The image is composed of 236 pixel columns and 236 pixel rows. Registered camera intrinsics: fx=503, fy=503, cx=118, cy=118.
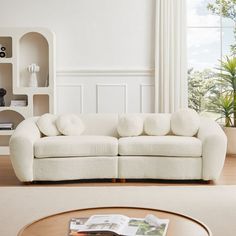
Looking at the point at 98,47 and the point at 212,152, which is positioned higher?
the point at 98,47

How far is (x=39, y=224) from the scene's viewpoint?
2.58 metres

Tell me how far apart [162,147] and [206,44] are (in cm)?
279

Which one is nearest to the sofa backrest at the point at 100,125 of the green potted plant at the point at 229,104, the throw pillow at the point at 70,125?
the throw pillow at the point at 70,125

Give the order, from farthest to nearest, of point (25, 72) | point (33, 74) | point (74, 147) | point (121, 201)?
point (25, 72) → point (33, 74) → point (74, 147) → point (121, 201)

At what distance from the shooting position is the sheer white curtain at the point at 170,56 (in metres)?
6.82

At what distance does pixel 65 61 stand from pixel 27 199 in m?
2.97

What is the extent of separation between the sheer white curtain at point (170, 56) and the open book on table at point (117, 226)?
433cm

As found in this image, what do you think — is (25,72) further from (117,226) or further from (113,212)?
(117,226)

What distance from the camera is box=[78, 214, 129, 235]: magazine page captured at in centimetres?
243

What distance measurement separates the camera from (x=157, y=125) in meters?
5.28

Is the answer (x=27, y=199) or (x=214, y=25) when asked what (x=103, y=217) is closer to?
(x=27, y=199)

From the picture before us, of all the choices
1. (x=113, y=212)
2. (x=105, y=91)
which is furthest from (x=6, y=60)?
(x=113, y=212)

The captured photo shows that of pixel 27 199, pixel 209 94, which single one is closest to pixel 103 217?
pixel 27 199

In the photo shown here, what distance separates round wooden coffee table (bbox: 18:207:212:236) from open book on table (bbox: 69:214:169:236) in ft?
0.15
